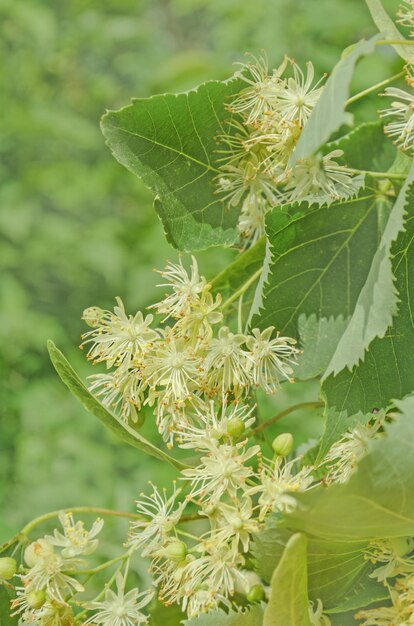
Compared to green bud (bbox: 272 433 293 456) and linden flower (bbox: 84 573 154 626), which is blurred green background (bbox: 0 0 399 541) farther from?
green bud (bbox: 272 433 293 456)

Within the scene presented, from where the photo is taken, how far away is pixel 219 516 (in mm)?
623

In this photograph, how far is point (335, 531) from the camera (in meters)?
0.52

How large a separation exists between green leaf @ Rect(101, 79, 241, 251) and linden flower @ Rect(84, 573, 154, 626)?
11.3 inches

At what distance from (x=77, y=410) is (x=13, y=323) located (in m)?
0.26

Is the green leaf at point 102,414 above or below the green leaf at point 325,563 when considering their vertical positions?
above

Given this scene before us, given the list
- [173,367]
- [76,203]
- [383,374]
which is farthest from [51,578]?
[76,203]

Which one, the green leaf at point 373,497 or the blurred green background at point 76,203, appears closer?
the green leaf at point 373,497

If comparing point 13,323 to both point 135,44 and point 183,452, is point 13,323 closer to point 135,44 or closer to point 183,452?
point 183,452

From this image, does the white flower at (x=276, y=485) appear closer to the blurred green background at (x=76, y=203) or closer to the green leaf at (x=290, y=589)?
the green leaf at (x=290, y=589)

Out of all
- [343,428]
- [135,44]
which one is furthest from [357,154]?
[135,44]

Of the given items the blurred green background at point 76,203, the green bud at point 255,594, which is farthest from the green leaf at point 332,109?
the blurred green background at point 76,203

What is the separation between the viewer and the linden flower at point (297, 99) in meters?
0.65

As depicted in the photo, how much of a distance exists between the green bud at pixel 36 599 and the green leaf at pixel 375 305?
28cm

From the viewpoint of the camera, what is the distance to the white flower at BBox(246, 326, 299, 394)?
0.65m
